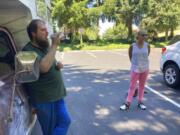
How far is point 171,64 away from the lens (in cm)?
949

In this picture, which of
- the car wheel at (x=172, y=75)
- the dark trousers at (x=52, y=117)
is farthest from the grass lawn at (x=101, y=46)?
the dark trousers at (x=52, y=117)

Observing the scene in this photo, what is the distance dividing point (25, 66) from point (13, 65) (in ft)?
4.84

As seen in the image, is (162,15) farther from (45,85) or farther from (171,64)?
(45,85)

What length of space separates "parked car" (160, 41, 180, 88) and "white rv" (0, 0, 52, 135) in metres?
4.93

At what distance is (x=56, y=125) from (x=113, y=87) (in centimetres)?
596

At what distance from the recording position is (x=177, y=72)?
30.0 feet

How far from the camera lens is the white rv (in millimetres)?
2838

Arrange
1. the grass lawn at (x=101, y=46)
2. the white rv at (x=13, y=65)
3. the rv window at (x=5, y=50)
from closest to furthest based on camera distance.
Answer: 1. the white rv at (x=13, y=65)
2. the rv window at (x=5, y=50)
3. the grass lawn at (x=101, y=46)

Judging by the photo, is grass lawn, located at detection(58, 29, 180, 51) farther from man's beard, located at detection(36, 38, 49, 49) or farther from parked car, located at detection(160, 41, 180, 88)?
man's beard, located at detection(36, 38, 49, 49)

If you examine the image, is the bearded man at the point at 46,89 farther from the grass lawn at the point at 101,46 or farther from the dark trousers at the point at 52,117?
the grass lawn at the point at 101,46

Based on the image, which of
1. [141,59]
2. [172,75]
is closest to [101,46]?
[172,75]

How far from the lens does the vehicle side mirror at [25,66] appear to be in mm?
2846

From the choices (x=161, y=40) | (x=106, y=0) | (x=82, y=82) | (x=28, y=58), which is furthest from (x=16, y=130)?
(x=161, y=40)

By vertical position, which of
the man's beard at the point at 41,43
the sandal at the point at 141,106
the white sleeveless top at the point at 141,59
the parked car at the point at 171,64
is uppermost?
the man's beard at the point at 41,43
